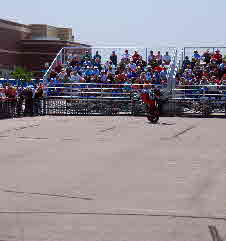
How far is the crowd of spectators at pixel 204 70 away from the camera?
107ft

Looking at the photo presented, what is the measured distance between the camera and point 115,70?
35.6m

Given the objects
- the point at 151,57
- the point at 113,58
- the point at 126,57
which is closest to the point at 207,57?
the point at 151,57

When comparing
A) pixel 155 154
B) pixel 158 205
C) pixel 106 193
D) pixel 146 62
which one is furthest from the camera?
pixel 146 62

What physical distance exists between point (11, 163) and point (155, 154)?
3657 millimetres

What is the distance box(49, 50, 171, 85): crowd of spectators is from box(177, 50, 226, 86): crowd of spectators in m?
1.02

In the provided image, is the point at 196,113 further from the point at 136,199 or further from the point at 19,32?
the point at 19,32

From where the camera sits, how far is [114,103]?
32.0 m

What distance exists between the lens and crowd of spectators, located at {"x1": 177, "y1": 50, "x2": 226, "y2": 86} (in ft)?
107

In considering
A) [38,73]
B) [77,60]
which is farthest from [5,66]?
[77,60]

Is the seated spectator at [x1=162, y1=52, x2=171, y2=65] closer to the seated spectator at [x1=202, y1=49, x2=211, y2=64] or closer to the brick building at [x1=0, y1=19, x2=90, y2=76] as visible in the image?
the seated spectator at [x1=202, y1=49, x2=211, y2=64]

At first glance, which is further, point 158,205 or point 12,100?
point 12,100

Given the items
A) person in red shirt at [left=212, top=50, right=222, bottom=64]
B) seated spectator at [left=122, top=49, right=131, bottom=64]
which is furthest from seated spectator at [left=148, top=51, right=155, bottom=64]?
person in red shirt at [left=212, top=50, right=222, bottom=64]

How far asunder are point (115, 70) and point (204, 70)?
5.15 m

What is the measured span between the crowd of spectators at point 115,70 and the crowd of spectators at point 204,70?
1023 millimetres
